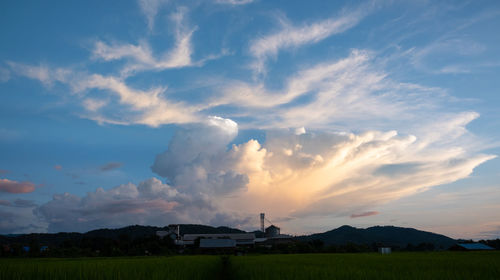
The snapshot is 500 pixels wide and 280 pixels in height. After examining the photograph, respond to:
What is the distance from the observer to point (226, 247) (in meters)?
97.9

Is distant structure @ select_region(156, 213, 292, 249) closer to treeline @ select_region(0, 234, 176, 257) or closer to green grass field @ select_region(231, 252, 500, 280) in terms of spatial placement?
treeline @ select_region(0, 234, 176, 257)

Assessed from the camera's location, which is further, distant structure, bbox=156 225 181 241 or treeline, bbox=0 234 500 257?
distant structure, bbox=156 225 181 241

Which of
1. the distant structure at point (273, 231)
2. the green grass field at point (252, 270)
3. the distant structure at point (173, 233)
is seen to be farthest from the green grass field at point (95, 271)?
the distant structure at point (273, 231)

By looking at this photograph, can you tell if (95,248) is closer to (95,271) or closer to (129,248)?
(129,248)

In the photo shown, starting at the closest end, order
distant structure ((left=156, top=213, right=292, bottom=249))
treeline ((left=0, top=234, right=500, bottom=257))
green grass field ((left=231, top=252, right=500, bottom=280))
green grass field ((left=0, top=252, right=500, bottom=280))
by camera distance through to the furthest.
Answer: green grass field ((left=0, top=252, right=500, bottom=280)), green grass field ((left=231, top=252, right=500, bottom=280)), treeline ((left=0, top=234, right=500, bottom=257)), distant structure ((left=156, top=213, right=292, bottom=249))

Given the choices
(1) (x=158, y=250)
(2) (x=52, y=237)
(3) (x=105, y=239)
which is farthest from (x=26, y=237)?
(1) (x=158, y=250)

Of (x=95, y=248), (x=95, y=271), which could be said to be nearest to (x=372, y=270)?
(x=95, y=271)

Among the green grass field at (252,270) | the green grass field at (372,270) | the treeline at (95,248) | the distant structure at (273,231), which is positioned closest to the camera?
the green grass field at (252,270)

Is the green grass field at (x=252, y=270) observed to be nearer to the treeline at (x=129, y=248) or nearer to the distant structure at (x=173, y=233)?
the treeline at (x=129, y=248)

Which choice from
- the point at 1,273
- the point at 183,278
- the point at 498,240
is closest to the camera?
the point at 1,273

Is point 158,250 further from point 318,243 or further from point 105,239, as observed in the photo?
point 318,243

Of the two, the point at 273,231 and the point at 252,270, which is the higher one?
the point at 252,270

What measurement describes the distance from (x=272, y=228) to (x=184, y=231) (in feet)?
207

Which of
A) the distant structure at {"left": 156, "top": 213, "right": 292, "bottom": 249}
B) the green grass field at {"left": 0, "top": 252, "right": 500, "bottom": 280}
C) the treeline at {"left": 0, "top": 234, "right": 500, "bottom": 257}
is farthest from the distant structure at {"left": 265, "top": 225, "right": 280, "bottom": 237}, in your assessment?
the green grass field at {"left": 0, "top": 252, "right": 500, "bottom": 280}
